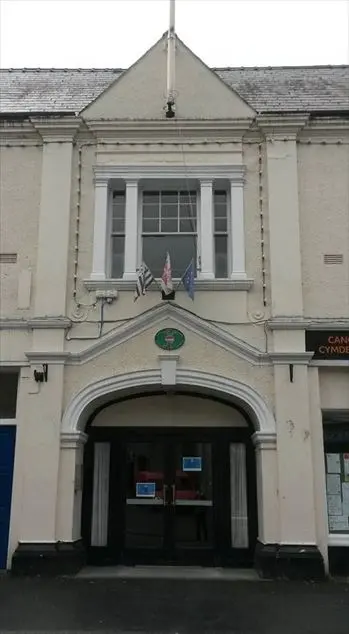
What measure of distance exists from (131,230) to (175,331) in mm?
2098

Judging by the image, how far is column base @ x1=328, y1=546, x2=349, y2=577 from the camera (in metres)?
9.93

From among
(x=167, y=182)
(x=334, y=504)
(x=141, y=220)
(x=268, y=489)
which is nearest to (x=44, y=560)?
(x=268, y=489)

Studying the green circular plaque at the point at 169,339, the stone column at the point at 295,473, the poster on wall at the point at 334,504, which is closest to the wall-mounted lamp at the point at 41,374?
the green circular plaque at the point at 169,339

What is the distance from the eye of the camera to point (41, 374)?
10.4 m

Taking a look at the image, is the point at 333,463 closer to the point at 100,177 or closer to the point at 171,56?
the point at 100,177

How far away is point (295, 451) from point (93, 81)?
9.29 metres

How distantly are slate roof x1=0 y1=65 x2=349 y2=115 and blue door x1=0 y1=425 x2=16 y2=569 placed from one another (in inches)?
238

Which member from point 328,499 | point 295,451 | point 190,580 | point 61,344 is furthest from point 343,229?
point 190,580

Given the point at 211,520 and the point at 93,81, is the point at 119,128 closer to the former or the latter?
the point at 93,81

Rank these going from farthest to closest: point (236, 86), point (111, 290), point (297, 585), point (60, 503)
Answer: point (236, 86)
point (111, 290)
point (60, 503)
point (297, 585)

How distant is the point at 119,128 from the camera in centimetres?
1150

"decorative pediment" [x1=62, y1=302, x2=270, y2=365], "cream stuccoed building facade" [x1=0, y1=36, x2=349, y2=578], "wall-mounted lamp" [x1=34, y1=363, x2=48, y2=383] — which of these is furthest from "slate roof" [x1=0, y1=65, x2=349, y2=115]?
"wall-mounted lamp" [x1=34, y1=363, x2=48, y2=383]

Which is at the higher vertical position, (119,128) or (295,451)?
(119,128)

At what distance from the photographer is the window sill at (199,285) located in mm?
10805
